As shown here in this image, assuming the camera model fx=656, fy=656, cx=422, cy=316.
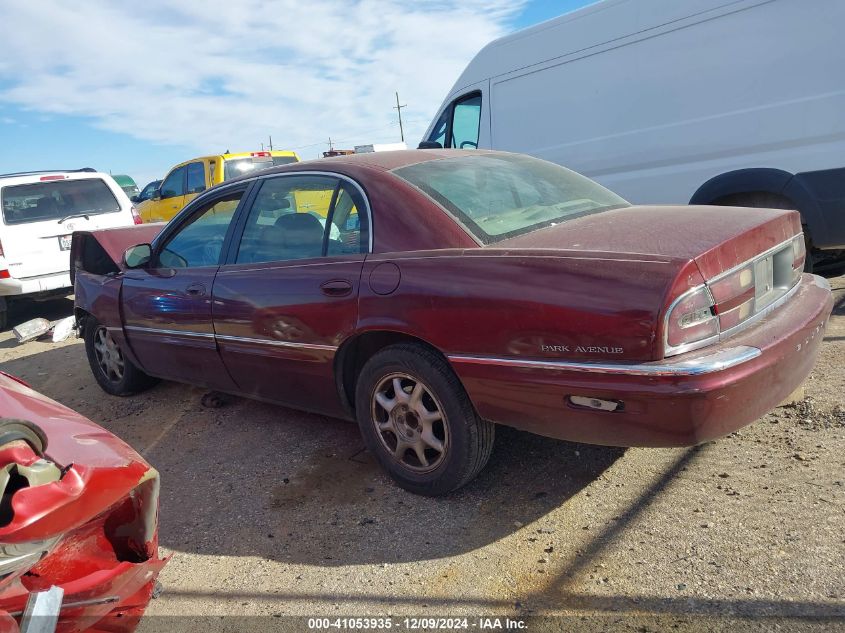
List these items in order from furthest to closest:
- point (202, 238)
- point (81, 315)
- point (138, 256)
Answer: point (81, 315)
point (138, 256)
point (202, 238)

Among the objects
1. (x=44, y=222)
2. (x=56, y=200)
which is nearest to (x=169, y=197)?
(x=56, y=200)

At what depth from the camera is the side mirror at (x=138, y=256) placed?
431 centimetres

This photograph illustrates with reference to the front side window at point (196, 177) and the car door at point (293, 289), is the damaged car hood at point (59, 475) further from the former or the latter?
the front side window at point (196, 177)

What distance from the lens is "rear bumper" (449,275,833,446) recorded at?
87.9 inches

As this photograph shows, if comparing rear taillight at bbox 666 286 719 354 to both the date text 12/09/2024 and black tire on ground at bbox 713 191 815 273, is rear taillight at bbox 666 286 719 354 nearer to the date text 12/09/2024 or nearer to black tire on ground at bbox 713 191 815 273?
the date text 12/09/2024

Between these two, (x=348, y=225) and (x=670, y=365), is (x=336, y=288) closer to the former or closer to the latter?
(x=348, y=225)

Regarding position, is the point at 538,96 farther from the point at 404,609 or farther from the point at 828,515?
the point at 404,609

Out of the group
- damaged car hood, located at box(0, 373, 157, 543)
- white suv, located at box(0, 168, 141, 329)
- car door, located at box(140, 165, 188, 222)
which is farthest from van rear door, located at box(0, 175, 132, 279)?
damaged car hood, located at box(0, 373, 157, 543)

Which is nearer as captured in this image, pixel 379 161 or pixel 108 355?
pixel 379 161

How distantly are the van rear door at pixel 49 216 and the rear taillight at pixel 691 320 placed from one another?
710 cm

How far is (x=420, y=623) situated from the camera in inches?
89.4

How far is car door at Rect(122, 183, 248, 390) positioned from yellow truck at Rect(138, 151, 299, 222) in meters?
6.77

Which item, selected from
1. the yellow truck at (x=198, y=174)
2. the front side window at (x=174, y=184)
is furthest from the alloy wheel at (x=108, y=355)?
the front side window at (x=174, y=184)

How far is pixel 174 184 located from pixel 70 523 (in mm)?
11534
